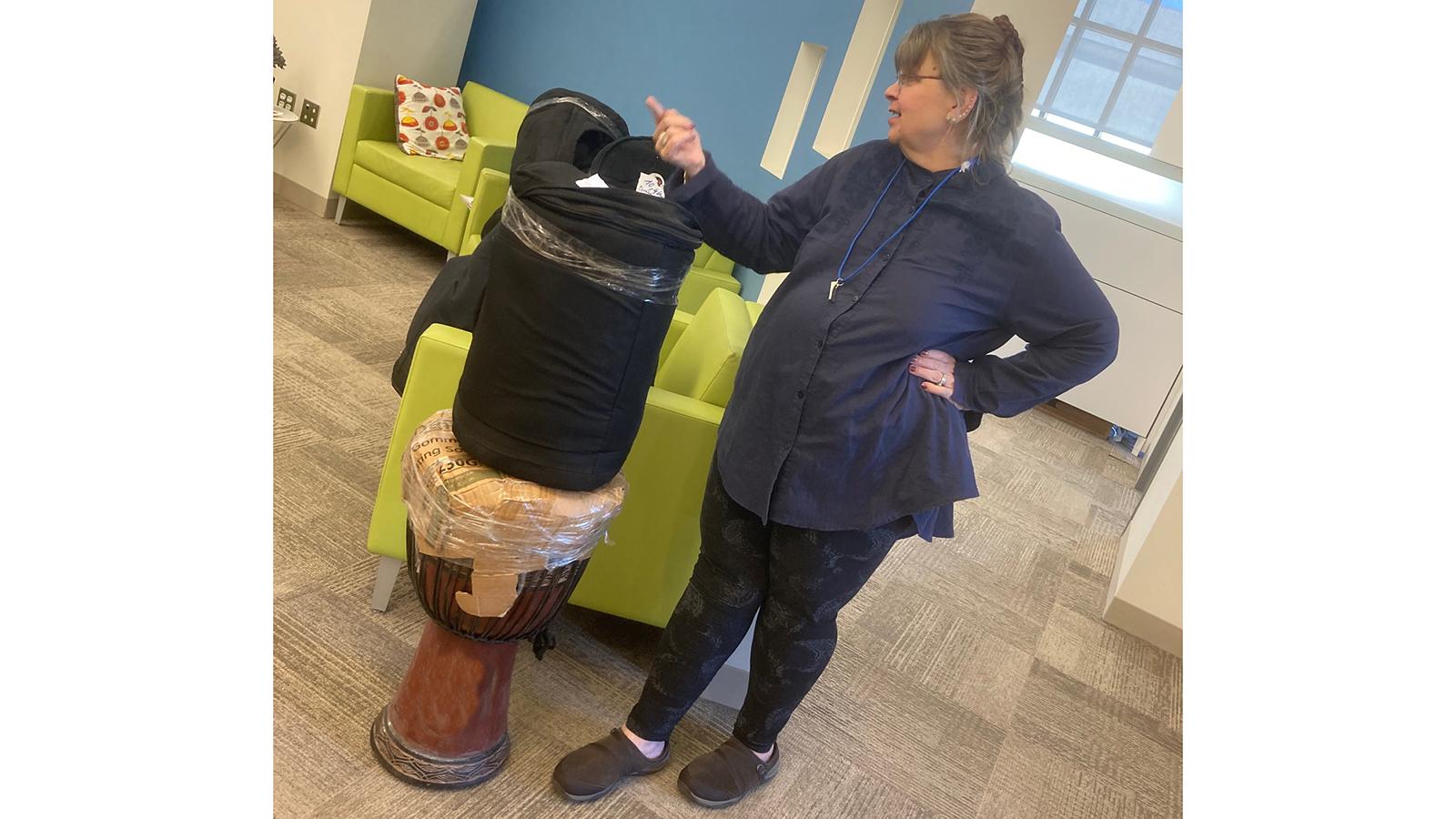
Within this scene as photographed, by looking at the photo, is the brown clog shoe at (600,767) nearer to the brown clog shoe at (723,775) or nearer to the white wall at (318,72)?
the brown clog shoe at (723,775)

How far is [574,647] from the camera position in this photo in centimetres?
244

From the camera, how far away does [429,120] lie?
5.28m

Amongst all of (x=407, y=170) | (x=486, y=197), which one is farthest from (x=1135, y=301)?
(x=407, y=170)

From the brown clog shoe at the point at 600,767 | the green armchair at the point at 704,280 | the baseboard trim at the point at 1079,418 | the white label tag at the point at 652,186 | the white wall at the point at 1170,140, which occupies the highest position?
the white wall at the point at 1170,140

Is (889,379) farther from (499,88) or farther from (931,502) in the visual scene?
(499,88)

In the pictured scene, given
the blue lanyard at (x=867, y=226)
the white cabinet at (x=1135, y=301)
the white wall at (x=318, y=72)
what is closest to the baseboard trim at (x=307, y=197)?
the white wall at (x=318, y=72)

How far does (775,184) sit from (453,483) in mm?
3078

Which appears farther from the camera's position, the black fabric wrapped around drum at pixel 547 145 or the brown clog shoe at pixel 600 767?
the black fabric wrapped around drum at pixel 547 145

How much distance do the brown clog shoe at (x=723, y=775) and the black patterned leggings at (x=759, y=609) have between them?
53mm

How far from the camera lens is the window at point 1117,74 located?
5859mm

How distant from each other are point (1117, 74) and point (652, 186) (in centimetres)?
518

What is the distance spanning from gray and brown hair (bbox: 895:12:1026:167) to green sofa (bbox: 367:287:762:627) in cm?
79

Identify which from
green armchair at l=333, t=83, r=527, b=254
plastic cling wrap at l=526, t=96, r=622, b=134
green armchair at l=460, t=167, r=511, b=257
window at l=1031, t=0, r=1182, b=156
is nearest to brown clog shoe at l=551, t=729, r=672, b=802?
plastic cling wrap at l=526, t=96, r=622, b=134

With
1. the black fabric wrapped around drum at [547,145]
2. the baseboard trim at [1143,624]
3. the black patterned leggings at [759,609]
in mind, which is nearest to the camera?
the black patterned leggings at [759,609]
